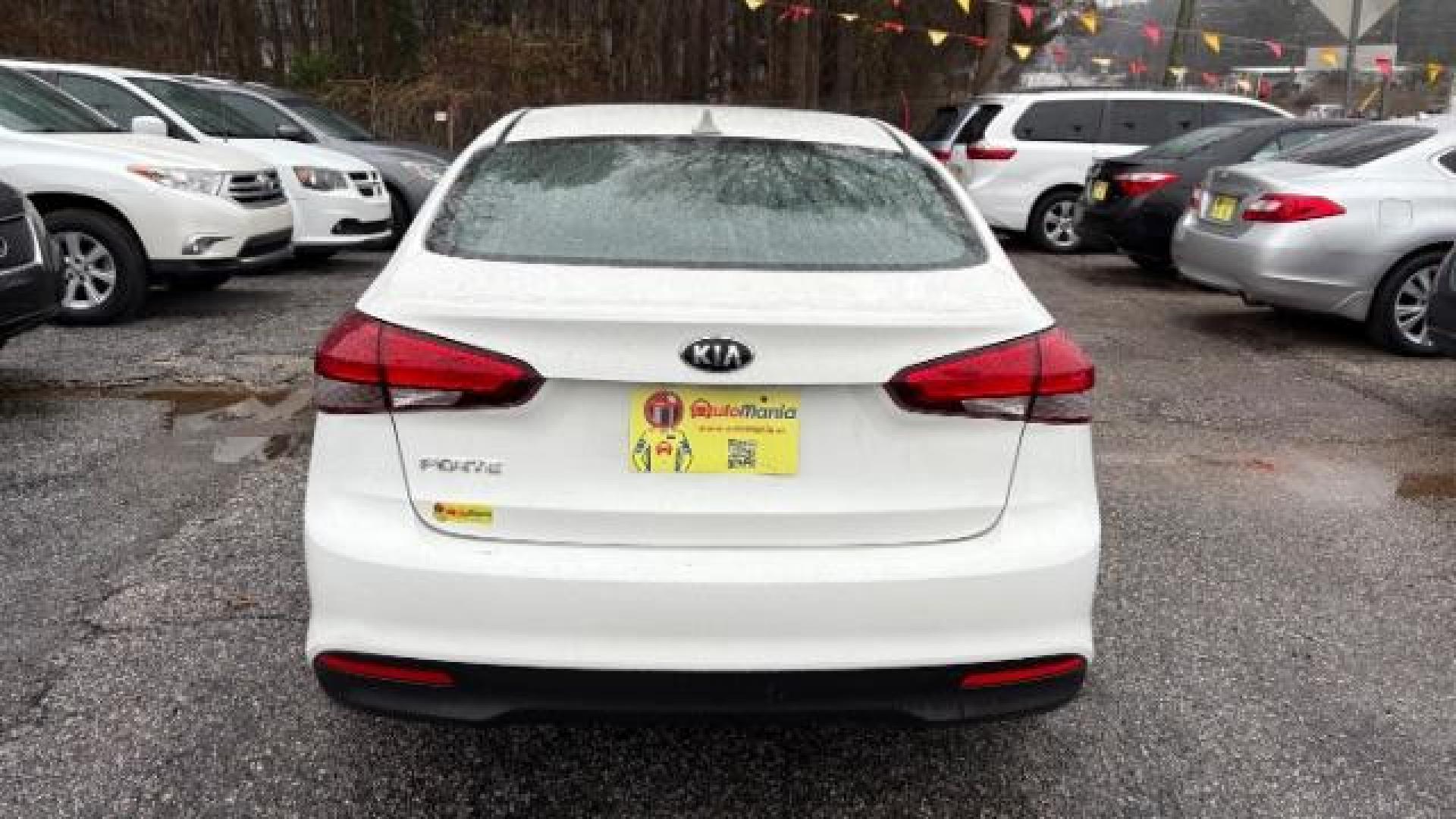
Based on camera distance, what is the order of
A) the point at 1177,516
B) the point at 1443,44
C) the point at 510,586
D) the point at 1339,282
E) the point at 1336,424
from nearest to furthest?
the point at 510,586
the point at 1177,516
the point at 1336,424
the point at 1339,282
the point at 1443,44

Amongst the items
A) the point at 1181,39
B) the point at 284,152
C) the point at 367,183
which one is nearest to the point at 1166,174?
the point at 367,183

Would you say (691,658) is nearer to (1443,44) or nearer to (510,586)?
(510,586)

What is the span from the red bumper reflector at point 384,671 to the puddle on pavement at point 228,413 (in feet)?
9.56

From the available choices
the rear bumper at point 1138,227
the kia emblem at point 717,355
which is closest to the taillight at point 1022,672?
the kia emblem at point 717,355

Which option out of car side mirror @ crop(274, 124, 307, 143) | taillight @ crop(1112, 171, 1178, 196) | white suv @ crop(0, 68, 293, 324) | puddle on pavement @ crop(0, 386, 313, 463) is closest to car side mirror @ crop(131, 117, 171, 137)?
white suv @ crop(0, 68, 293, 324)

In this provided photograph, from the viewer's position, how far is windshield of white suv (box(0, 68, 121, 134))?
7.53m

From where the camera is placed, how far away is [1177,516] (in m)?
4.63

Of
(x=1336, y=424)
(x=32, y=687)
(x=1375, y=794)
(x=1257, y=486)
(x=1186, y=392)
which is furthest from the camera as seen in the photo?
(x=1186, y=392)

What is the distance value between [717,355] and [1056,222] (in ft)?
36.5

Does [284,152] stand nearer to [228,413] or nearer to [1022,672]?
[228,413]

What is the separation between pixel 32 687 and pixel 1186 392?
5653 millimetres

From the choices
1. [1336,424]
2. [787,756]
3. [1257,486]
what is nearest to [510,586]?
[787,756]

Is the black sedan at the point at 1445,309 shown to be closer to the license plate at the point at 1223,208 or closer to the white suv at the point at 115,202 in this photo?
the license plate at the point at 1223,208

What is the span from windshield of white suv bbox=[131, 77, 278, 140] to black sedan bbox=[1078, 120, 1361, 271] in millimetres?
7356
